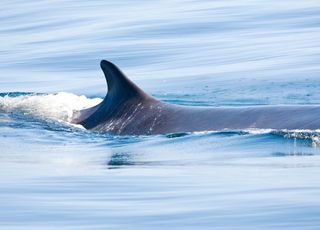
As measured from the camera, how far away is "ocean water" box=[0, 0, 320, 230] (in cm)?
789

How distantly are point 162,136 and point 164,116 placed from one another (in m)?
0.66

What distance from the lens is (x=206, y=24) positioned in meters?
24.6

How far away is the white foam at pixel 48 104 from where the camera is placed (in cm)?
1430

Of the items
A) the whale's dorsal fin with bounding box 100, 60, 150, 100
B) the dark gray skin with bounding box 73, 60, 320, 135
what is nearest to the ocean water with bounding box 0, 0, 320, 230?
the dark gray skin with bounding box 73, 60, 320, 135

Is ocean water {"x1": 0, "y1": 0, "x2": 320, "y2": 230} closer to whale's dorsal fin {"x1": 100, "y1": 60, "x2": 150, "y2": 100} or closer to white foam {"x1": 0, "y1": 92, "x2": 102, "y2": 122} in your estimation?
white foam {"x1": 0, "y1": 92, "x2": 102, "y2": 122}

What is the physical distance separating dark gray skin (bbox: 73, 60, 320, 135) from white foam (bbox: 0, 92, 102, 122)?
450 mm

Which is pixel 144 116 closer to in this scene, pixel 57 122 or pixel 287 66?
pixel 57 122

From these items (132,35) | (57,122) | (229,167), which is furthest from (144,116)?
(132,35)

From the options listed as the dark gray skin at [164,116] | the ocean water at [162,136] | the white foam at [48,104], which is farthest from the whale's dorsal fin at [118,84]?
the white foam at [48,104]

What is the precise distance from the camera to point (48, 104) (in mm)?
14953

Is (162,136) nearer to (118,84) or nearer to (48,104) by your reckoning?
(118,84)

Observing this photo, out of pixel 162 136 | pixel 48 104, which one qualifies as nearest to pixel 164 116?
pixel 162 136

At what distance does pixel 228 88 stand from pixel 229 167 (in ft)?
22.9

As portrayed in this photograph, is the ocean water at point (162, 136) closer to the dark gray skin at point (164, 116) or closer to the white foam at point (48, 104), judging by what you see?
the white foam at point (48, 104)
